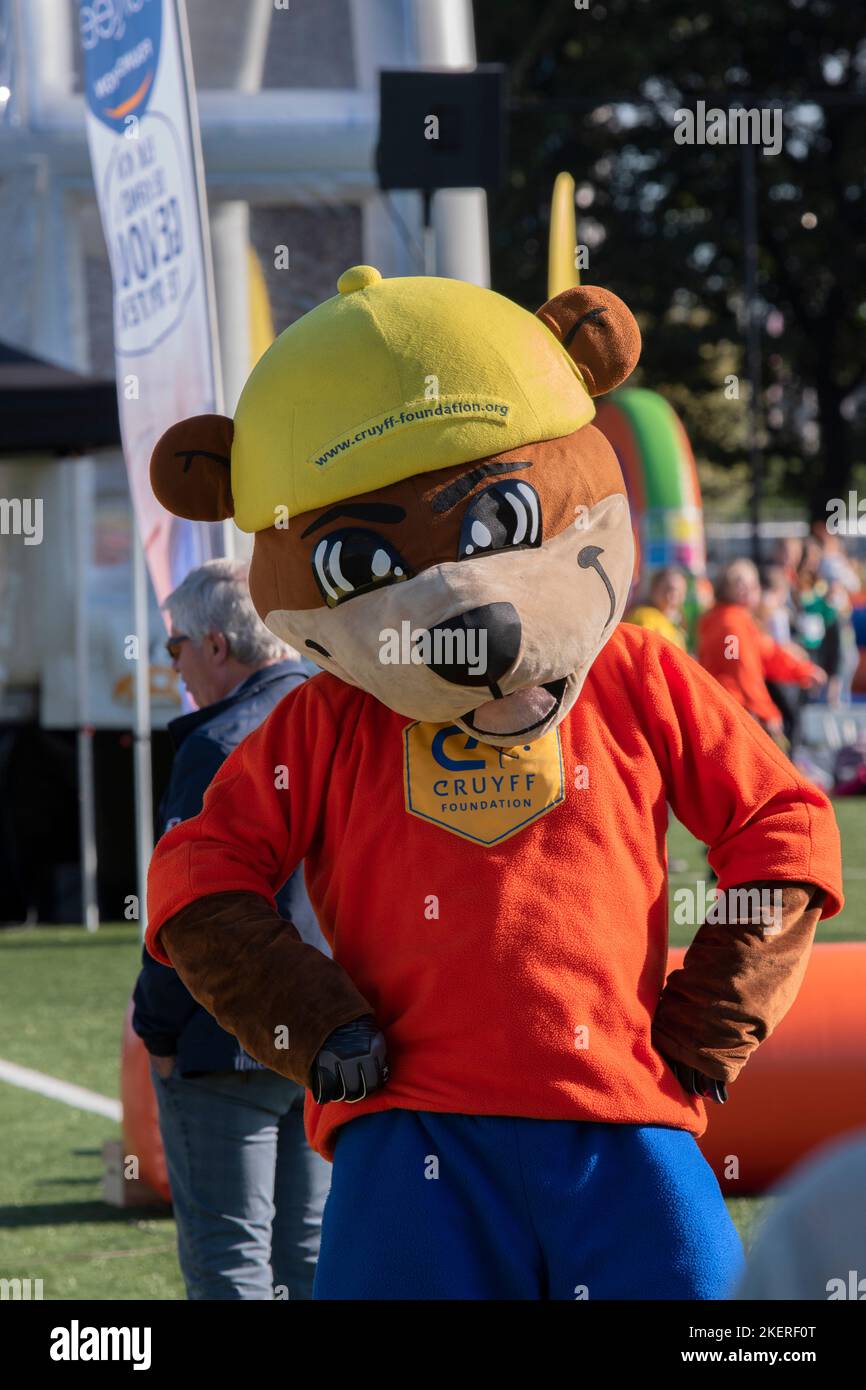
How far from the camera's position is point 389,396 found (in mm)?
2539

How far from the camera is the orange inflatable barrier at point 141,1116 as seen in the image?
502 cm

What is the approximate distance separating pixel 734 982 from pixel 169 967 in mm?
1330

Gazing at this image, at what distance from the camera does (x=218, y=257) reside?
32.4ft

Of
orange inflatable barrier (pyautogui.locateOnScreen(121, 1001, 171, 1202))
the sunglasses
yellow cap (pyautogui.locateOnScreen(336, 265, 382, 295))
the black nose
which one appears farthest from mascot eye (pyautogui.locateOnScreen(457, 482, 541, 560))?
orange inflatable barrier (pyautogui.locateOnScreen(121, 1001, 171, 1202))

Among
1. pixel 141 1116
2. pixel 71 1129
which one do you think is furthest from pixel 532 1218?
pixel 71 1129

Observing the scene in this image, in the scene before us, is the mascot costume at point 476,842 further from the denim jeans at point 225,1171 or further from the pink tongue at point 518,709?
the denim jeans at point 225,1171

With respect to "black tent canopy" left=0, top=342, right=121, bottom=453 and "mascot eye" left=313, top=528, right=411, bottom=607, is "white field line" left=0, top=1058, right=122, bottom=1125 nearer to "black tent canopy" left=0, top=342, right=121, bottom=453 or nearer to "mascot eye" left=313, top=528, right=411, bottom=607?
"black tent canopy" left=0, top=342, right=121, bottom=453

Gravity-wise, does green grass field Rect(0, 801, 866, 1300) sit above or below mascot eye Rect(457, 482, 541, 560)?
below

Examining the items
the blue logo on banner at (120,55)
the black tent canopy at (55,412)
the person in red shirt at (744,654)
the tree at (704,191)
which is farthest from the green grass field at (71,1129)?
the tree at (704,191)

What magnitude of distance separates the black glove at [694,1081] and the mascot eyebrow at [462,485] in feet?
2.61

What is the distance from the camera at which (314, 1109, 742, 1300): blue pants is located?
2326 millimetres

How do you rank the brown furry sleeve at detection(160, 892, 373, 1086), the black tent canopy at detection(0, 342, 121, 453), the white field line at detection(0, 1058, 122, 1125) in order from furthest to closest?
1. the black tent canopy at detection(0, 342, 121, 453)
2. the white field line at detection(0, 1058, 122, 1125)
3. the brown furry sleeve at detection(160, 892, 373, 1086)

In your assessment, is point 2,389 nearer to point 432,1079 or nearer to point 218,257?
point 218,257

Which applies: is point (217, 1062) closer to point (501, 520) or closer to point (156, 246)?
point (501, 520)
